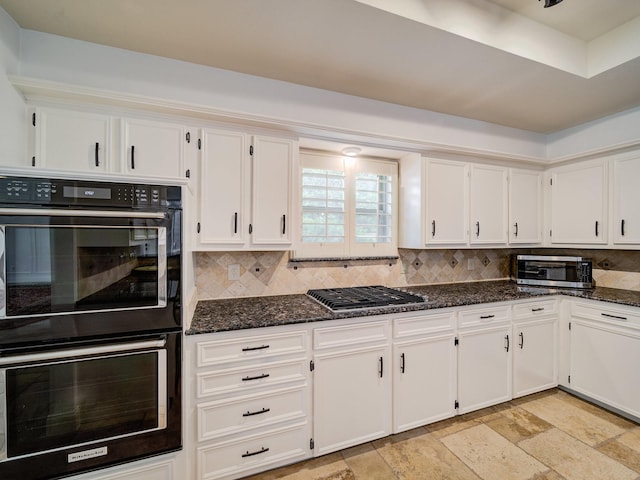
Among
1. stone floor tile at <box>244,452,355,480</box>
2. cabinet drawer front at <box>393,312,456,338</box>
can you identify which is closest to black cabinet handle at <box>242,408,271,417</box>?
stone floor tile at <box>244,452,355,480</box>

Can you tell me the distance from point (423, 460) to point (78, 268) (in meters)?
2.27

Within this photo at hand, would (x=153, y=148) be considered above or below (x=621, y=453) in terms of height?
above

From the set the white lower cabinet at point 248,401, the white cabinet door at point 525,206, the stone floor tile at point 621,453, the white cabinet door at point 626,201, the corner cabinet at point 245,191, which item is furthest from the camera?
the white cabinet door at point 525,206

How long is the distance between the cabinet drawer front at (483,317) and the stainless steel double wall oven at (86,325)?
6.58 ft

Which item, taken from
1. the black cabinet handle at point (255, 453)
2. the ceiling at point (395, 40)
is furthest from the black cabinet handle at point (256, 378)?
the ceiling at point (395, 40)

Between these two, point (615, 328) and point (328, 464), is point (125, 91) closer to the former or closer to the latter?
point (328, 464)

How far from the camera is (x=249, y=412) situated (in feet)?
5.50

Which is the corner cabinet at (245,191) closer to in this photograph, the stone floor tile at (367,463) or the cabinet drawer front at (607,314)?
the stone floor tile at (367,463)

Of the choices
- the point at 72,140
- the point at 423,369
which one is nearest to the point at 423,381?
the point at 423,369

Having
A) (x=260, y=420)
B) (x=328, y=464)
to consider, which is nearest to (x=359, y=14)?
(x=260, y=420)

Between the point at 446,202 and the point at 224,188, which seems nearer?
the point at 224,188

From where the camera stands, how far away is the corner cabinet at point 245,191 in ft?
6.33

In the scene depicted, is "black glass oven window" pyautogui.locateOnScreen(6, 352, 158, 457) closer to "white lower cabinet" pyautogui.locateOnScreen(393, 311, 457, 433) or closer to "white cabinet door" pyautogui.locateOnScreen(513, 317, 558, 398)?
"white lower cabinet" pyautogui.locateOnScreen(393, 311, 457, 433)

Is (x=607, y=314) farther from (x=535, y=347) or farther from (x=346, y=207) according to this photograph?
(x=346, y=207)
